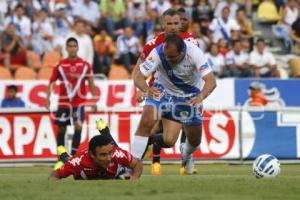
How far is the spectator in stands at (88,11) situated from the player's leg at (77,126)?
7.70 metres

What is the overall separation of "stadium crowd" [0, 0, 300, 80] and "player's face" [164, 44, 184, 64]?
11377 mm

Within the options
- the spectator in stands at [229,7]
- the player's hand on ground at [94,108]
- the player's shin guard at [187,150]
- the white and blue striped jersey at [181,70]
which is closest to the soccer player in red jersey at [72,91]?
the player's hand on ground at [94,108]

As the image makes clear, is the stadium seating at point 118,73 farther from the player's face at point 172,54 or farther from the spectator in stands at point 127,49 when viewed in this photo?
the player's face at point 172,54

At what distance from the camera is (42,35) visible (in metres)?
26.2

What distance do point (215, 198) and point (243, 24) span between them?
57.6ft

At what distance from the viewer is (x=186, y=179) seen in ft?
44.0

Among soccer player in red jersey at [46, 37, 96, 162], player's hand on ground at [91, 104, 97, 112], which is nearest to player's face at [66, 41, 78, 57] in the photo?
soccer player in red jersey at [46, 37, 96, 162]

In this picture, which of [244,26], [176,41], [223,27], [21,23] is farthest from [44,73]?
[176,41]

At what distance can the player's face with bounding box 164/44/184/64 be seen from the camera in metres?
13.8

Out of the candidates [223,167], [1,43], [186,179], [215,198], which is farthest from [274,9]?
[215,198]

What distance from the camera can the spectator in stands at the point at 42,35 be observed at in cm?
2631

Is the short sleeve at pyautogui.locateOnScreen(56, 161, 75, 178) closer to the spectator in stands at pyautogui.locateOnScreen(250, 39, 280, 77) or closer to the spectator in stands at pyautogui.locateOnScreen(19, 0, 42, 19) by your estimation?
the spectator in stands at pyautogui.locateOnScreen(250, 39, 280, 77)

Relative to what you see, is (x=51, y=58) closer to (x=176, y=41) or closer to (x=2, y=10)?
(x=2, y=10)

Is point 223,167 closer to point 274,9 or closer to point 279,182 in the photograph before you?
point 279,182
